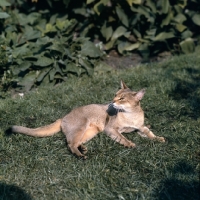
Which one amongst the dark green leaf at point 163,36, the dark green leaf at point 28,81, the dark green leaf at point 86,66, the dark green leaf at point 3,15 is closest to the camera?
the dark green leaf at point 28,81

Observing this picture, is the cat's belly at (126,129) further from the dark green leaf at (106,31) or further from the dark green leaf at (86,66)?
the dark green leaf at (106,31)

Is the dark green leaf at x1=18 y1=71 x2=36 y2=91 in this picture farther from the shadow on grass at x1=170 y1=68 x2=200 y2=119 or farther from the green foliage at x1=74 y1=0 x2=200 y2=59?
the shadow on grass at x1=170 y1=68 x2=200 y2=119

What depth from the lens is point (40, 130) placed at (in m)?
5.20

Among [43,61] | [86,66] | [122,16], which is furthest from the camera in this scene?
[122,16]

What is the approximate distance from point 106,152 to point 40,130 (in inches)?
33.6

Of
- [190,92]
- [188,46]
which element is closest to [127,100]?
[190,92]

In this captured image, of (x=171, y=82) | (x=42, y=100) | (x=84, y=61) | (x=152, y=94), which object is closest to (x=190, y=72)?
(x=171, y=82)

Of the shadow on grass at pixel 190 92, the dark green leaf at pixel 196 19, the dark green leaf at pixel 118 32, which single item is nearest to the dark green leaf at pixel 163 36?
the dark green leaf at pixel 196 19

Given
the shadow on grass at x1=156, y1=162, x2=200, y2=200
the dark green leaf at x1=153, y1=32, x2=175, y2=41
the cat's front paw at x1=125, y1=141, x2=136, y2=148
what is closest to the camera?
the shadow on grass at x1=156, y1=162, x2=200, y2=200

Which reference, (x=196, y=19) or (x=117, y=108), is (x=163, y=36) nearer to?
(x=196, y=19)

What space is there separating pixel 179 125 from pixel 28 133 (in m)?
1.74

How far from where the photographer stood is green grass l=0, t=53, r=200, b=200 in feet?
13.4

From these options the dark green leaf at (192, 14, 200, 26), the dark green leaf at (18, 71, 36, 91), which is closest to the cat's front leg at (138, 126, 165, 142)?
the dark green leaf at (18, 71, 36, 91)

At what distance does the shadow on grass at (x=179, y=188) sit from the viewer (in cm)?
395
